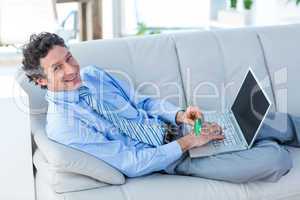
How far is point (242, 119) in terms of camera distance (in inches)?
87.2

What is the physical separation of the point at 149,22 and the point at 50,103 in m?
1.99

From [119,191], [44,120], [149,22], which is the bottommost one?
[119,191]

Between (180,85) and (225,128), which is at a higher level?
(180,85)

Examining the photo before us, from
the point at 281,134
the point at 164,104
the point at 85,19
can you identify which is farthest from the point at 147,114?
the point at 85,19

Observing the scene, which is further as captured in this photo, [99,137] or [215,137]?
[215,137]

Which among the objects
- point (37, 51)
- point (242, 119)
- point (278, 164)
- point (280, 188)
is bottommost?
point (280, 188)

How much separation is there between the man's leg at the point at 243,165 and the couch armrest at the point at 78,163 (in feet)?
0.96

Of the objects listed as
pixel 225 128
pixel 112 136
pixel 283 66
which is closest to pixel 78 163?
pixel 112 136

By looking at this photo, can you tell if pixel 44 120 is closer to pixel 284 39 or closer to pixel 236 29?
pixel 236 29

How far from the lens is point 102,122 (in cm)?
204

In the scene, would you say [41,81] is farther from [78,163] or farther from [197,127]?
[197,127]

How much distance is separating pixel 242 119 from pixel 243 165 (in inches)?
12.5

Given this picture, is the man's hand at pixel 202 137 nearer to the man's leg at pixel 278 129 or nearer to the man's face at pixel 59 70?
the man's leg at pixel 278 129

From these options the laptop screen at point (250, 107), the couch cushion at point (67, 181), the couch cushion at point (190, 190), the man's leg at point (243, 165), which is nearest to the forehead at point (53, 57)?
the couch cushion at point (67, 181)
